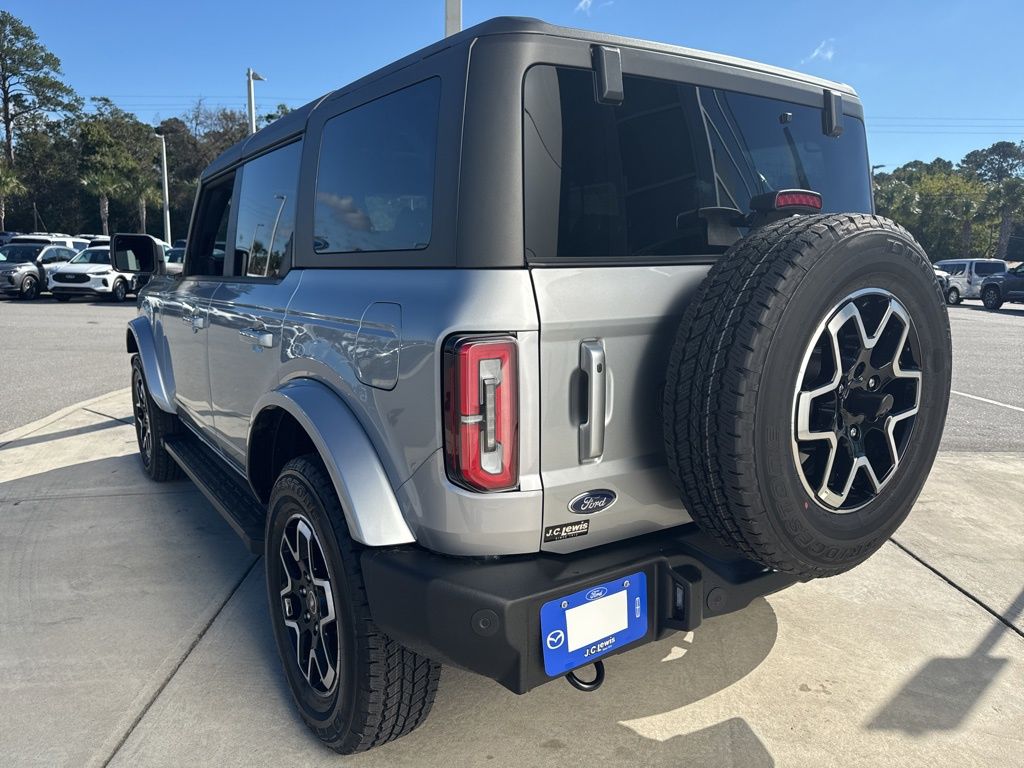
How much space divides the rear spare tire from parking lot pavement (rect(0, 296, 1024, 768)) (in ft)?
2.35

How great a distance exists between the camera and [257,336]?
2773 millimetres

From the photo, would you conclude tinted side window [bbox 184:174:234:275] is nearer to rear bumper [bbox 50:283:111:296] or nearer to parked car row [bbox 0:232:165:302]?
parked car row [bbox 0:232:165:302]

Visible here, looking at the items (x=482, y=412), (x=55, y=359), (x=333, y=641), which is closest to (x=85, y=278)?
(x=55, y=359)

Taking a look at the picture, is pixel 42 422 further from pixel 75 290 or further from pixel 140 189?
pixel 140 189

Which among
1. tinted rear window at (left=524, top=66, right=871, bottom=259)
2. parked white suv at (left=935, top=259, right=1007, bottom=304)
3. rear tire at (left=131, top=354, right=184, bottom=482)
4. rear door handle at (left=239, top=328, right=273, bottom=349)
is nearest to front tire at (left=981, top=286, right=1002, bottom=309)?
parked white suv at (left=935, top=259, right=1007, bottom=304)

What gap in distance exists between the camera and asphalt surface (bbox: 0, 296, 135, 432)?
→ 25.4 feet

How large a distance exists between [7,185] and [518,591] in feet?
189

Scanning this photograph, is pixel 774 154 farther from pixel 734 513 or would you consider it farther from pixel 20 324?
pixel 20 324

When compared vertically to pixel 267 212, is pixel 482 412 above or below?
below

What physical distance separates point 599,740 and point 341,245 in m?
1.75

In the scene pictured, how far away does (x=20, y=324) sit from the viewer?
15.0m

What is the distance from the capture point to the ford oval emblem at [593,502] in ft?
6.51

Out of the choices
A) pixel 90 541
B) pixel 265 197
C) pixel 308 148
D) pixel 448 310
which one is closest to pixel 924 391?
pixel 448 310

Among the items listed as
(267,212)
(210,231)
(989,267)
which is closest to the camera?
(267,212)
